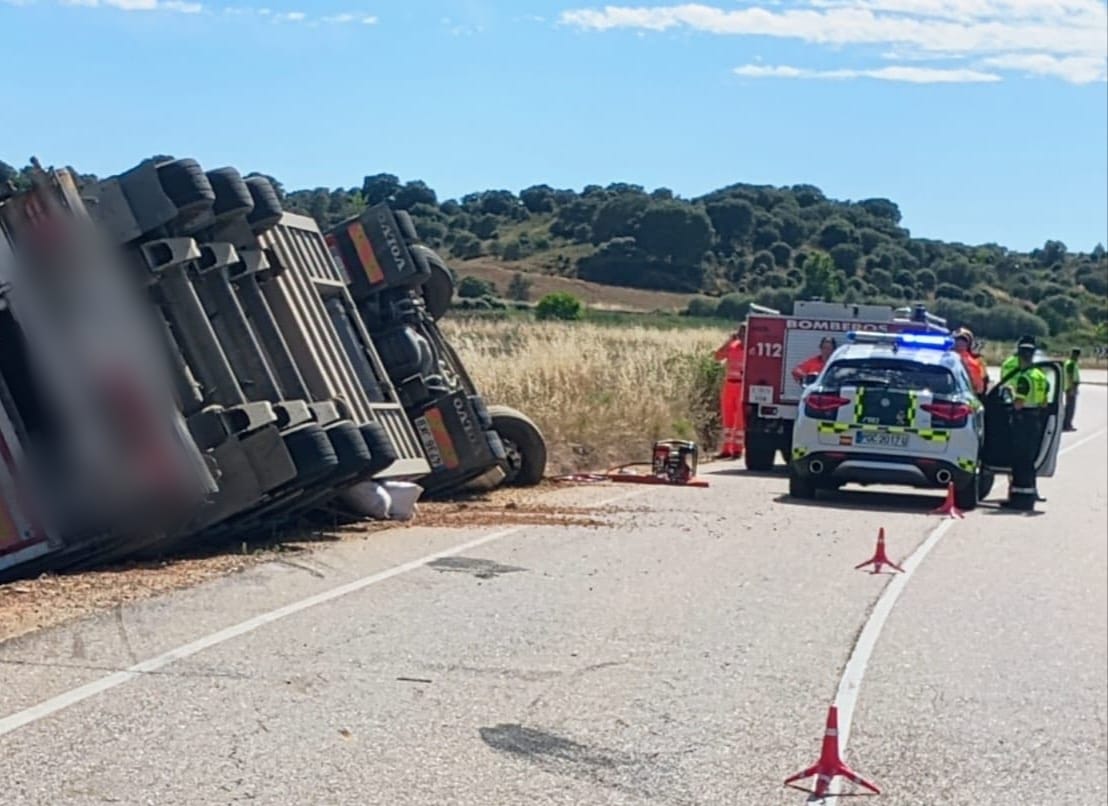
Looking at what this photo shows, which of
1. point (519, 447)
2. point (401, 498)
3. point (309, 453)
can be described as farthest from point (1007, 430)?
point (309, 453)

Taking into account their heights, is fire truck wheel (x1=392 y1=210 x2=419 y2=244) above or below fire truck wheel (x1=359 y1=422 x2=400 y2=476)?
above

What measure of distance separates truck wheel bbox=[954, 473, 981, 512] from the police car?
10 millimetres

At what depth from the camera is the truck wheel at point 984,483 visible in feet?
62.7

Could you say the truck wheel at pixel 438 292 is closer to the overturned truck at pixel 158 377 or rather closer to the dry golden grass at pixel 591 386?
the dry golden grass at pixel 591 386

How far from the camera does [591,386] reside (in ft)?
83.1

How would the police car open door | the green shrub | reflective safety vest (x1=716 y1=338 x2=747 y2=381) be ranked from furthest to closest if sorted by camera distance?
the green shrub, reflective safety vest (x1=716 y1=338 x2=747 y2=381), the police car open door

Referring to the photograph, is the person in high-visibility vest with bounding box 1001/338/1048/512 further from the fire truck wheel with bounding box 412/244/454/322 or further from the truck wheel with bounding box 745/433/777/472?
the fire truck wheel with bounding box 412/244/454/322

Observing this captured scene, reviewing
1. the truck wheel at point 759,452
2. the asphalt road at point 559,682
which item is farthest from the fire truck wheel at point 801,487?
the asphalt road at point 559,682

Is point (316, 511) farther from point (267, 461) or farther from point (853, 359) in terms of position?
point (853, 359)

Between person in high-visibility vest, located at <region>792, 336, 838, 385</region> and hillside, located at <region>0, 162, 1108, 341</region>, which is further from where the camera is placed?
hillside, located at <region>0, 162, 1108, 341</region>

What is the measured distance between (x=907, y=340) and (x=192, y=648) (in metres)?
12.2

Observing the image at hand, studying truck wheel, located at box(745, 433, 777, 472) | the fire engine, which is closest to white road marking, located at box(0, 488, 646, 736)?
truck wheel, located at box(745, 433, 777, 472)

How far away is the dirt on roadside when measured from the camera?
9484mm

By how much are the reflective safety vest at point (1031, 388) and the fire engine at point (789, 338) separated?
3.99m
